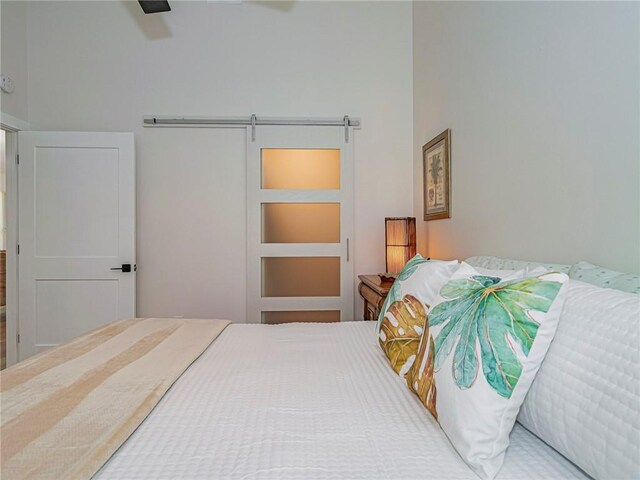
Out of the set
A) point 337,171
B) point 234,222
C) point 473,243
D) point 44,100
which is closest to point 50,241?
point 44,100

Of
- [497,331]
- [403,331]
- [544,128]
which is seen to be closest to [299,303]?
[403,331]

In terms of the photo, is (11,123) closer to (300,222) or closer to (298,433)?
(300,222)

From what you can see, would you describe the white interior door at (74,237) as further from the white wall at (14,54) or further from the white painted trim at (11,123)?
the white wall at (14,54)

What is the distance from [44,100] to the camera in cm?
321

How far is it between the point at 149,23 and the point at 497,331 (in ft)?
11.9

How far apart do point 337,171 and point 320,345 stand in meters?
1.97

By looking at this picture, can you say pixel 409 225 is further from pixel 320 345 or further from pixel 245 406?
pixel 245 406

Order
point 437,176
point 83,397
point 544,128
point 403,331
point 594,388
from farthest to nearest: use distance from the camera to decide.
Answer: point 437,176
point 544,128
point 403,331
point 83,397
point 594,388

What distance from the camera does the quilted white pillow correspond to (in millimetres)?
608

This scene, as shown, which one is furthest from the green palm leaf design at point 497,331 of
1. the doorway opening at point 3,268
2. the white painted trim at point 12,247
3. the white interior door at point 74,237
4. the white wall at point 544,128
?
the doorway opening at point 3,268

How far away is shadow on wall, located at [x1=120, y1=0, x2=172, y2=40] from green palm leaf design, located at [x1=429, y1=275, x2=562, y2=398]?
3433 millimetres

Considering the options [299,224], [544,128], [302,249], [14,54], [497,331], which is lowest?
[497,331]

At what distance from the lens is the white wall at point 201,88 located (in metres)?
3.22

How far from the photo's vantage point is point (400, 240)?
3.06 meters
